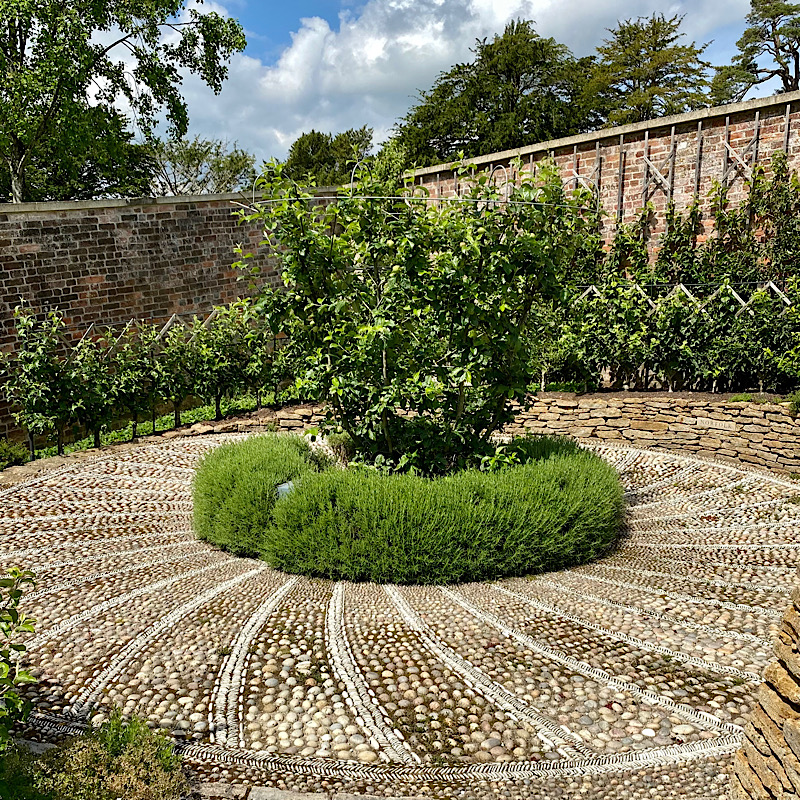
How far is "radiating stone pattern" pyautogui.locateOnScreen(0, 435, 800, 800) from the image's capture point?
2.52m

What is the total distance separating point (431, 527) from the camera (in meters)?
4.00

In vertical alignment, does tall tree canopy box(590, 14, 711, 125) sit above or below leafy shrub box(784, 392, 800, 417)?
above

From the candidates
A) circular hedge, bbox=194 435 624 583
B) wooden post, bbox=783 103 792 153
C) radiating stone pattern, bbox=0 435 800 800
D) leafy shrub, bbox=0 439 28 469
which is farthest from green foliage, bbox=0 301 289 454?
wooden post, bbox=783 103 792 153

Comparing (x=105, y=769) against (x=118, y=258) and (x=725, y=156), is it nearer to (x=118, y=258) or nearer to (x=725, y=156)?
(x=725, y=156)

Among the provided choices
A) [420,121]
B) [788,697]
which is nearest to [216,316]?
[788,697]

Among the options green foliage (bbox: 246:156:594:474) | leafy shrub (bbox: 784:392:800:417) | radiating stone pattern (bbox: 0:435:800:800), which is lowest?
radiating stone pattern (bbox: 0:435:800:800)

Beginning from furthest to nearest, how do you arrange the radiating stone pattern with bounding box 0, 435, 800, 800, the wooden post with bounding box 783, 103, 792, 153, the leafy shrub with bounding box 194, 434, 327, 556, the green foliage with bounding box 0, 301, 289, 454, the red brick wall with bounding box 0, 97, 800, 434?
the red brick wall with bounding box 0, 97, 800, 434 < the green foliage with bounding box 0, 301, 289, 454 < the wooden post with bounding box 783, 103, 792, 153 < the leafy shrub with bounding box 194, 434, 327, 556 < the radiating stone pattern with bounding box 0, 435, 800, 800

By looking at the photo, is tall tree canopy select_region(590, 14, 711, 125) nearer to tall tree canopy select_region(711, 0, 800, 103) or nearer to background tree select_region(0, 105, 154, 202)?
tall tree canopy select_region(711, 0, 800, 103)

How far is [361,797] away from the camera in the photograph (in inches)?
92.1

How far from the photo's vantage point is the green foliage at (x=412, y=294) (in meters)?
4.50

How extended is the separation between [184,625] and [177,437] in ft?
15.2

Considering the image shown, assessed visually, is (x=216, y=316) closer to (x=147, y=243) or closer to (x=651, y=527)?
(x=147, y=243)

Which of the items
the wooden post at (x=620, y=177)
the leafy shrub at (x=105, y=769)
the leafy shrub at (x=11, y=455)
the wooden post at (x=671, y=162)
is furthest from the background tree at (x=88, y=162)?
the leafy shrub at (x=105, y=769)

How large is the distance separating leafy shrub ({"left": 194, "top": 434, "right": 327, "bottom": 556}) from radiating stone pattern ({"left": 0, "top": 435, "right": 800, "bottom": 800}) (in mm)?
155
